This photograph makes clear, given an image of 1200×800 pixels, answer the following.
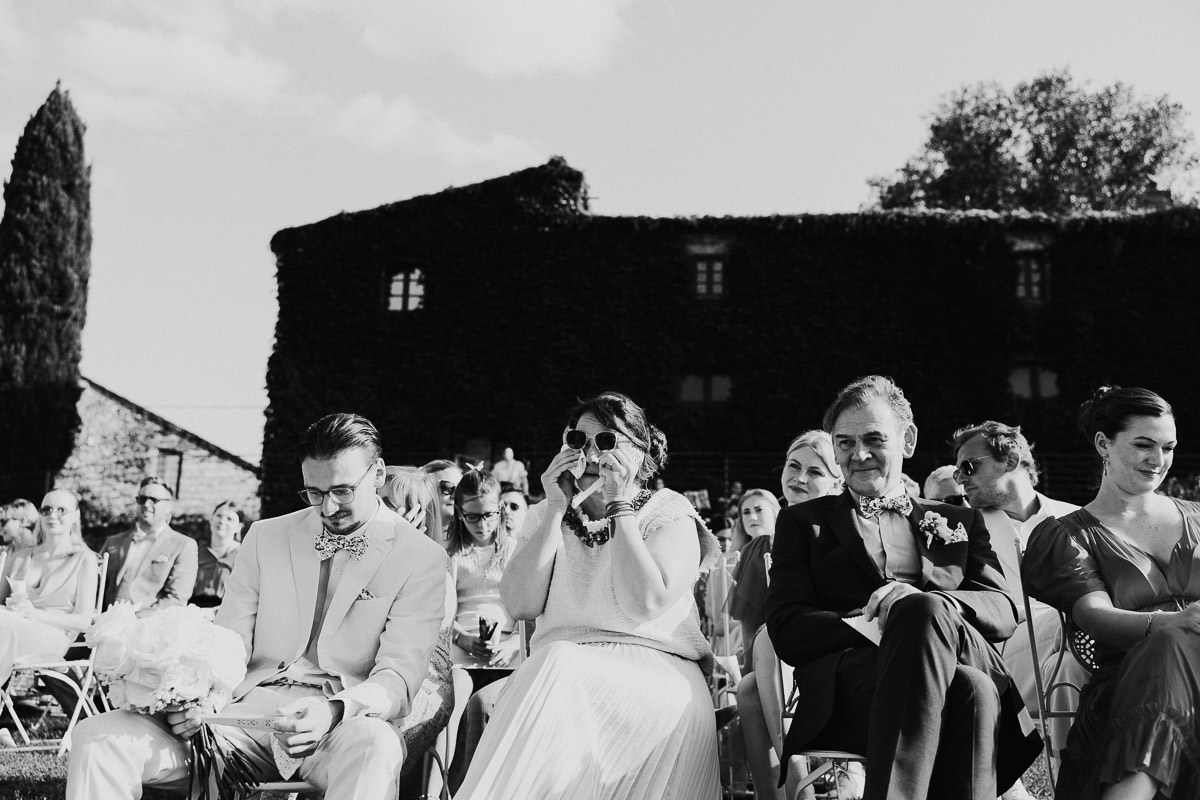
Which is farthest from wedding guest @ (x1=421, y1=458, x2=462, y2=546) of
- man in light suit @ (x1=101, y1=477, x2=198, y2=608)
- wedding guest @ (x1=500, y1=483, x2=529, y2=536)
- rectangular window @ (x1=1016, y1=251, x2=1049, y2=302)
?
rectangular window @ (x1=1016, y1=251, x2=1049, y2=302)

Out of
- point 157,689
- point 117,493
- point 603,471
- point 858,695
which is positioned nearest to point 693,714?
point 858,695

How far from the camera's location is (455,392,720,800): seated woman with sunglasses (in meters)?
3.47

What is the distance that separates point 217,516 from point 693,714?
6.61 meters

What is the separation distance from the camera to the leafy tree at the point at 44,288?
88.7 ft

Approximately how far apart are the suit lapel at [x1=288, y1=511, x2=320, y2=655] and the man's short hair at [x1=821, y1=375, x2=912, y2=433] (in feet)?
6.35

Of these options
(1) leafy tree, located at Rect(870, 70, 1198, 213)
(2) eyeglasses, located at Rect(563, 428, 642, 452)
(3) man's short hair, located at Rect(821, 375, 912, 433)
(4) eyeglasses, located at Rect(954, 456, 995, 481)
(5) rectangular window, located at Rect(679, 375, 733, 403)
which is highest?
(1) leafy tree, located at Rect(870, 70, 1198, 213)

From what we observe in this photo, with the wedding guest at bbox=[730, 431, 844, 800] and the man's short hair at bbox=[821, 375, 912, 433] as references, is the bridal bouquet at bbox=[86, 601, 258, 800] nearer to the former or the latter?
the wedding guest at bbox=[730, 431, 844, 800]

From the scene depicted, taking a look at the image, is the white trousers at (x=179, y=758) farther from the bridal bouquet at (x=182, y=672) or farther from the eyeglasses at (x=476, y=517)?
the eyeglasses at (x=476, y=517)

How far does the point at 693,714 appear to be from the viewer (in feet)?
12.3

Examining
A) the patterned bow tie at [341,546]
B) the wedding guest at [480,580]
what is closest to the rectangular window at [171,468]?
the wedding guest at [480,580]

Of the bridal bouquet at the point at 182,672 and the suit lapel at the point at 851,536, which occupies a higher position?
the suit lapel at the point at 851,536

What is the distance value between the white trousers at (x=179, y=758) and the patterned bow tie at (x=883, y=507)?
180 cm

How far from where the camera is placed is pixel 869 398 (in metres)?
3.97

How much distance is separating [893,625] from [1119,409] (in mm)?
1395
